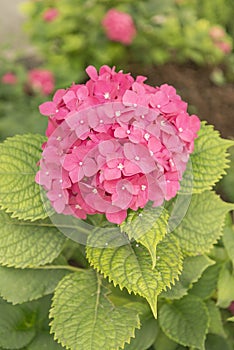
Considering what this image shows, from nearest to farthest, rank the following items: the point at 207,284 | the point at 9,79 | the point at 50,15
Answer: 1. the point at 207,284
2. the point at 9,79
3. the point at 50,15

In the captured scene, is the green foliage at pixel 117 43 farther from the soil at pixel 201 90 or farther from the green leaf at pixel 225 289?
the green leaf at pixel 225 289

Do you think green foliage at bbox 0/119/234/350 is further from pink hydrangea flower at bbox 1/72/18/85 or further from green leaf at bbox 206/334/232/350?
pink hydrangea flower at bbox 1/72/18/85

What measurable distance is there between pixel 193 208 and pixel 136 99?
37 centimetres

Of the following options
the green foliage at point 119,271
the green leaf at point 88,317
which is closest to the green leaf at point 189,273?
the green foliage at point 119,271

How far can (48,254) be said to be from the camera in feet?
4.28

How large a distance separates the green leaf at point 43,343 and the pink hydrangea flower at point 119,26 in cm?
220

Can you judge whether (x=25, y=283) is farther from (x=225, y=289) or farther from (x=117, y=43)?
(x=117, y=43)

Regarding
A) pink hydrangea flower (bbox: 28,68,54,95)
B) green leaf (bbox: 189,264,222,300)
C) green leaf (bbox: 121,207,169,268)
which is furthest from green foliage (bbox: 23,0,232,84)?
green leaf (bbox: 121,207,169,268)

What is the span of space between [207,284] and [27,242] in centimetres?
52

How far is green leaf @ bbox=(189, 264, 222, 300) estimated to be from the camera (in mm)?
1536

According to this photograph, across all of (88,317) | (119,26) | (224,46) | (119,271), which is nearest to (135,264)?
(119,271)

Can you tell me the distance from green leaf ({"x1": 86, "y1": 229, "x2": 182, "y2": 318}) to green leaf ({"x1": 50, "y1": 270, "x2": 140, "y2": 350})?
12 centimetres

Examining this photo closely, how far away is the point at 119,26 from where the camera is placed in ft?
10.8

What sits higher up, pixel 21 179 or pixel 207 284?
pixel 21 179
